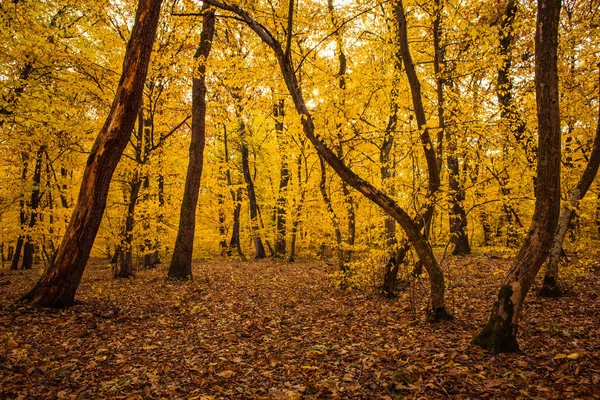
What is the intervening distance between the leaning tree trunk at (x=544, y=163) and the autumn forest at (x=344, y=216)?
2 cm

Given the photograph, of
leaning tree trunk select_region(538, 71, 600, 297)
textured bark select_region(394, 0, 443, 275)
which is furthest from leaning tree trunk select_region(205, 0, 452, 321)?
leaning tree trunk select_region(538, 71, 600, 297)

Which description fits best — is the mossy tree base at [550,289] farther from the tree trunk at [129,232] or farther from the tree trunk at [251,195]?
the tree trunk at [251,195]

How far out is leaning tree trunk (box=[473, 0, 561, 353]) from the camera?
13.0 feet

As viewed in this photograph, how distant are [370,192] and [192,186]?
696 centimetres

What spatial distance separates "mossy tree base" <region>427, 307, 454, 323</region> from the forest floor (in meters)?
0.14

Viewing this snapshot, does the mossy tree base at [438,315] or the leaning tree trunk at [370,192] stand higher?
the leaning tree trunk at [370,192]

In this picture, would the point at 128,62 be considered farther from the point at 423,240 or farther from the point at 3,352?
the point at 423,240

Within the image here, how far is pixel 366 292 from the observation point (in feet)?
28.7

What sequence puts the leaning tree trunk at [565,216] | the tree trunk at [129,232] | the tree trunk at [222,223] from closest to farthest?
the leaning tree trunk at [565,216] < the tree trunk at [129,232] < the tree trunk at [222,223]

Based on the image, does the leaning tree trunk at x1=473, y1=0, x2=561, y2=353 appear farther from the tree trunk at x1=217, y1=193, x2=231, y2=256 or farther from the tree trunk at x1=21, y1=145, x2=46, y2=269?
the tree trunk at x1=21, y1=145, x2=46, y2=269

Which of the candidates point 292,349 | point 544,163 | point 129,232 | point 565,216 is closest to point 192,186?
point 129,232

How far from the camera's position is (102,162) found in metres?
6.24

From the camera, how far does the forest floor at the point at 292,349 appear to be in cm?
380

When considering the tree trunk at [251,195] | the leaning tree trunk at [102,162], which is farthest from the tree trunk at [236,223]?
the leaning tree trunk at [102,162]
